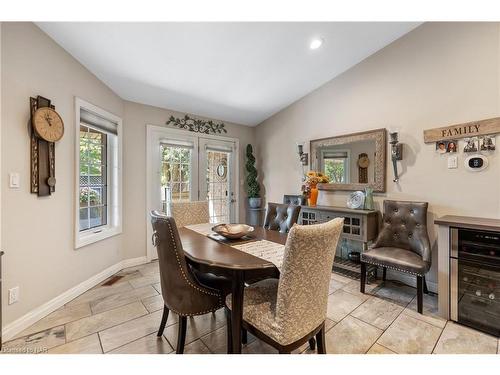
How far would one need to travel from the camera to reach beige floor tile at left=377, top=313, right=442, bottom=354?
1.67 meters

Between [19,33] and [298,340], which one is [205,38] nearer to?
[19,33]

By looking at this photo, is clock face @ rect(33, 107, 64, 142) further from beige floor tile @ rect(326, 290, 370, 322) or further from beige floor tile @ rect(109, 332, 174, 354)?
beige floor tile @ rect(326, 290, 370, 322)

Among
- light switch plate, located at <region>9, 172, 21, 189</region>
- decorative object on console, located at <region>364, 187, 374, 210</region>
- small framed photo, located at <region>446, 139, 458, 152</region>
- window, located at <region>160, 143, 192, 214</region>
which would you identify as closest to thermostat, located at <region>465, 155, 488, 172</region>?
small framed photo, located at <region>446, 139, 458, 152</region>

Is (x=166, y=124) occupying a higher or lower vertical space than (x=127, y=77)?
lower

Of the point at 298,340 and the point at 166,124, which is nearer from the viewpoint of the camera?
the point at 298,340

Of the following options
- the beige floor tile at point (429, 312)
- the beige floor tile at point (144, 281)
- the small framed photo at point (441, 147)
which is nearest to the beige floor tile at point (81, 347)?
the beige floor tile at point (144, 281)

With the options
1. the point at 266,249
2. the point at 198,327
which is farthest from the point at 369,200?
the point at 198,327

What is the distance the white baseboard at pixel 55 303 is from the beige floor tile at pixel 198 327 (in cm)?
117

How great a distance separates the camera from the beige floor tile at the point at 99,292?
2373mm

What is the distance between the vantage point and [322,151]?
359 centimetres

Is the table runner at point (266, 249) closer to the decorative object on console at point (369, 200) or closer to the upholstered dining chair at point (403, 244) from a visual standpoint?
the upholstered dining chair at point (403, 244)

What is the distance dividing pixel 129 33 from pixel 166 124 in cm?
159

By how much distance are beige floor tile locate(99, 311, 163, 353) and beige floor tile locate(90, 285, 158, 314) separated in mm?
396
